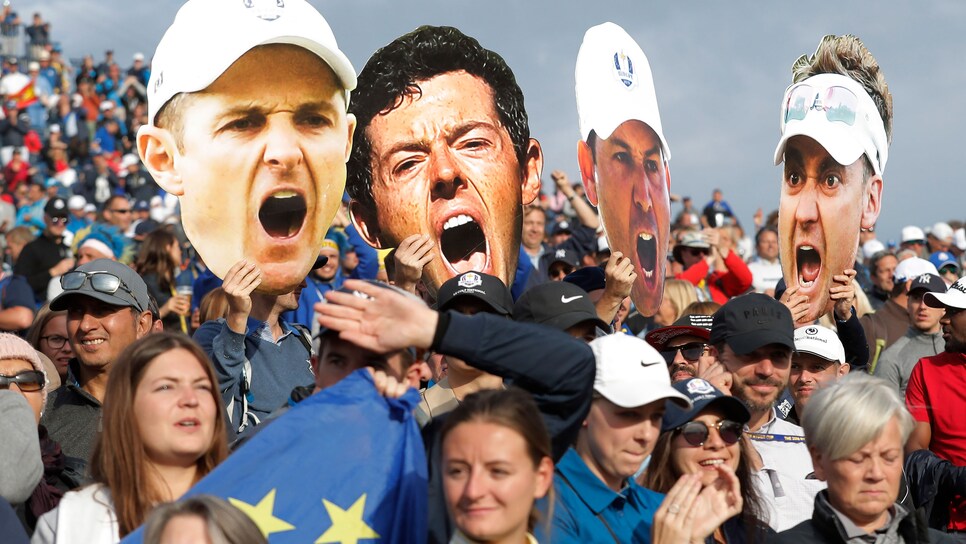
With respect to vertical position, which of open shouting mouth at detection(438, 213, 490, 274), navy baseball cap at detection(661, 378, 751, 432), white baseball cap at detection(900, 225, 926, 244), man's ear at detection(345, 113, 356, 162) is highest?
white baseball cap at detection(900, 225, 926, 244)

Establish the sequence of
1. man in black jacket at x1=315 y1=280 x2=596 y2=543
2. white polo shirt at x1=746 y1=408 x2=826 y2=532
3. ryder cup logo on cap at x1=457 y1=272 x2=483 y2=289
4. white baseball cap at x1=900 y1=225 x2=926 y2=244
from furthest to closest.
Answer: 1. white baseball cap at x1=900 y1=225 x2=926 y2=244
2. ryder cup logo on cap at x1=457 y1=272 x2=483 y2=289
3. white polo shirt at x1=746 y1=408 x2=826 y2=532
4. man in black jacket at x1=315 y1=280 x2=596 y2=543

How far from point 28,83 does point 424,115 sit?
22.0 meters

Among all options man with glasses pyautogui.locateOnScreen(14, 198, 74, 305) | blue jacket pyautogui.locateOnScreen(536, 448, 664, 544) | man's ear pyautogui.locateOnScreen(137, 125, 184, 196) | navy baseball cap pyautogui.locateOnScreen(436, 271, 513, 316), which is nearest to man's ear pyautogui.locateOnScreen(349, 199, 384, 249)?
man's ear pyautogui.locateOnScreen(137, 125, 184, 196)

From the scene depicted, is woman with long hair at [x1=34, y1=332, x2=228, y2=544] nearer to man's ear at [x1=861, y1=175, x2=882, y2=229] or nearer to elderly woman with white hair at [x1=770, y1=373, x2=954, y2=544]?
elderly woman with white hair at [x1=770, y1=373, x2=954, y2=544]

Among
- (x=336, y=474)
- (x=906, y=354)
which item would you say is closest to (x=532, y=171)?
(x=906, y=354)

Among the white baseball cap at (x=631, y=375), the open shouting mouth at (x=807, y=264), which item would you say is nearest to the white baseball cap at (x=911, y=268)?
the open shouting mouth at (x=807, y=264)

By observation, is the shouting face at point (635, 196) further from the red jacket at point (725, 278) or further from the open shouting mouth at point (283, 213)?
the red jacket at point (725, 278)

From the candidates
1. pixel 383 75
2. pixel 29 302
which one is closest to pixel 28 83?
pixel 29 302

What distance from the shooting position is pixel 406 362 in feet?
11.0

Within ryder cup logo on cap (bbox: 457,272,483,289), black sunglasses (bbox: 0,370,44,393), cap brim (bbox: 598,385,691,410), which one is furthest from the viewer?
ryder cup logo on cap (bbox: 457,272,483,289)

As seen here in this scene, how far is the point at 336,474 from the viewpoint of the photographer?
3.21 meters

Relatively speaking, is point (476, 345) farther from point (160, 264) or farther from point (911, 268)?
point (911, 268)

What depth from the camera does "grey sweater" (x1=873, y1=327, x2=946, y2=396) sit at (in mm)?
7309

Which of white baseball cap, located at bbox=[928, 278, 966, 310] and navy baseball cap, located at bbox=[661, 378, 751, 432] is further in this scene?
white baseball cap, located at bbox=[928, 278, 966, 310]
